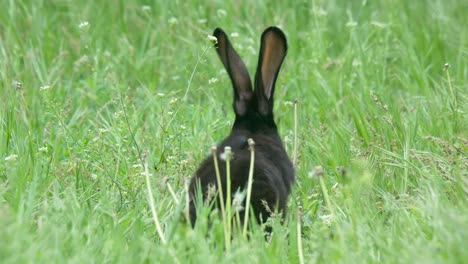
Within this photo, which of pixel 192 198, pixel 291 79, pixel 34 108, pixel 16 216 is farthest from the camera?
pixel 291 79

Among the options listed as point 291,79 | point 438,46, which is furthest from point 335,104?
point 438,46

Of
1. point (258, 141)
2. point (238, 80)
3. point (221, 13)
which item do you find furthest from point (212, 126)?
point (221, 13)

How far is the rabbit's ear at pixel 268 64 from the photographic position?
5.40 meters

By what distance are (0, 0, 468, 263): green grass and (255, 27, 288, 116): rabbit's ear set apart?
0.34 m

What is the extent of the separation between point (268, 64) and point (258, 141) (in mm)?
461

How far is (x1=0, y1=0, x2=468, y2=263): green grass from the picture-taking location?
3.94m

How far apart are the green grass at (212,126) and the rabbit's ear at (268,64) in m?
0.34

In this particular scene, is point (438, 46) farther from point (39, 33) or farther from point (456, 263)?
point (456, 263)

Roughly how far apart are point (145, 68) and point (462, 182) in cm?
296

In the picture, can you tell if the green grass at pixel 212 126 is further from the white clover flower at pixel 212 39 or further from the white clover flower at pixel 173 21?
the white clover flower at pixel 212 39

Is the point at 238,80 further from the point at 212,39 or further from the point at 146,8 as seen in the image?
the point at 146,8

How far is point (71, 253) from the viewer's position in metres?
3.89

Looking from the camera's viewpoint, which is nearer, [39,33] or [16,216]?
[16,216]

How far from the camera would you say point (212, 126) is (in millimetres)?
6102
